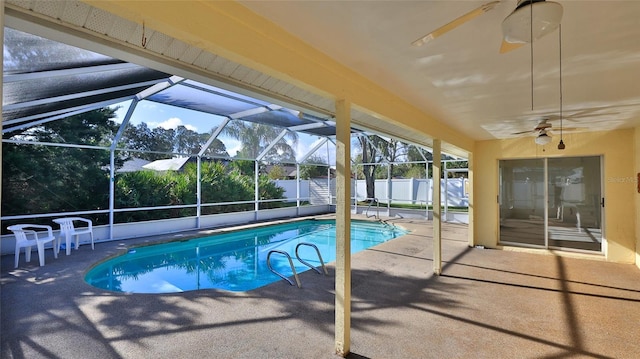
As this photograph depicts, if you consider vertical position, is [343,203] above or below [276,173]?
below

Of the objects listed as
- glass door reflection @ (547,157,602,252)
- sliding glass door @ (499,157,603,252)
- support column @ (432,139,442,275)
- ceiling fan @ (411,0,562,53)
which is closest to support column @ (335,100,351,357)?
ceiling fan @ (411,0,562,53)

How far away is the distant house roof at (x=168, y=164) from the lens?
35.0 ft

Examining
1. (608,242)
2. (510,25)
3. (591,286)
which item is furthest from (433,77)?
(608,242)

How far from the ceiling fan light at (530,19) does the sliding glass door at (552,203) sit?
6403 millimetres

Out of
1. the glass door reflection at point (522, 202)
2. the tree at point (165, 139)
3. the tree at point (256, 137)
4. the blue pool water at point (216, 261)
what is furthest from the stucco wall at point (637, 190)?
the tree at point (165, 139)

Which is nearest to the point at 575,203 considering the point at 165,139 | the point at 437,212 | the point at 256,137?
the point at 437,212

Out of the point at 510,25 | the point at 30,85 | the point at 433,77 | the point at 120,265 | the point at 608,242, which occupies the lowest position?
the point at 120,265

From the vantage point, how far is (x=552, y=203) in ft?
22.3

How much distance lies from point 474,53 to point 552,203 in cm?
594

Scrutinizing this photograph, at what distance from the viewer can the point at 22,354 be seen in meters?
2.76

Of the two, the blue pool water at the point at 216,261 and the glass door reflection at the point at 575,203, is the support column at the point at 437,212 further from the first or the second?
the glass door reflection at the point at 575,203

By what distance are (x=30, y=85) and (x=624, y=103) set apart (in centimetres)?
796

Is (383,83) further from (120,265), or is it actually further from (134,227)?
(134,227)

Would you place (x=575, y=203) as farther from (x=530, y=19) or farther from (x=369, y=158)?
(x=369, y=158)
